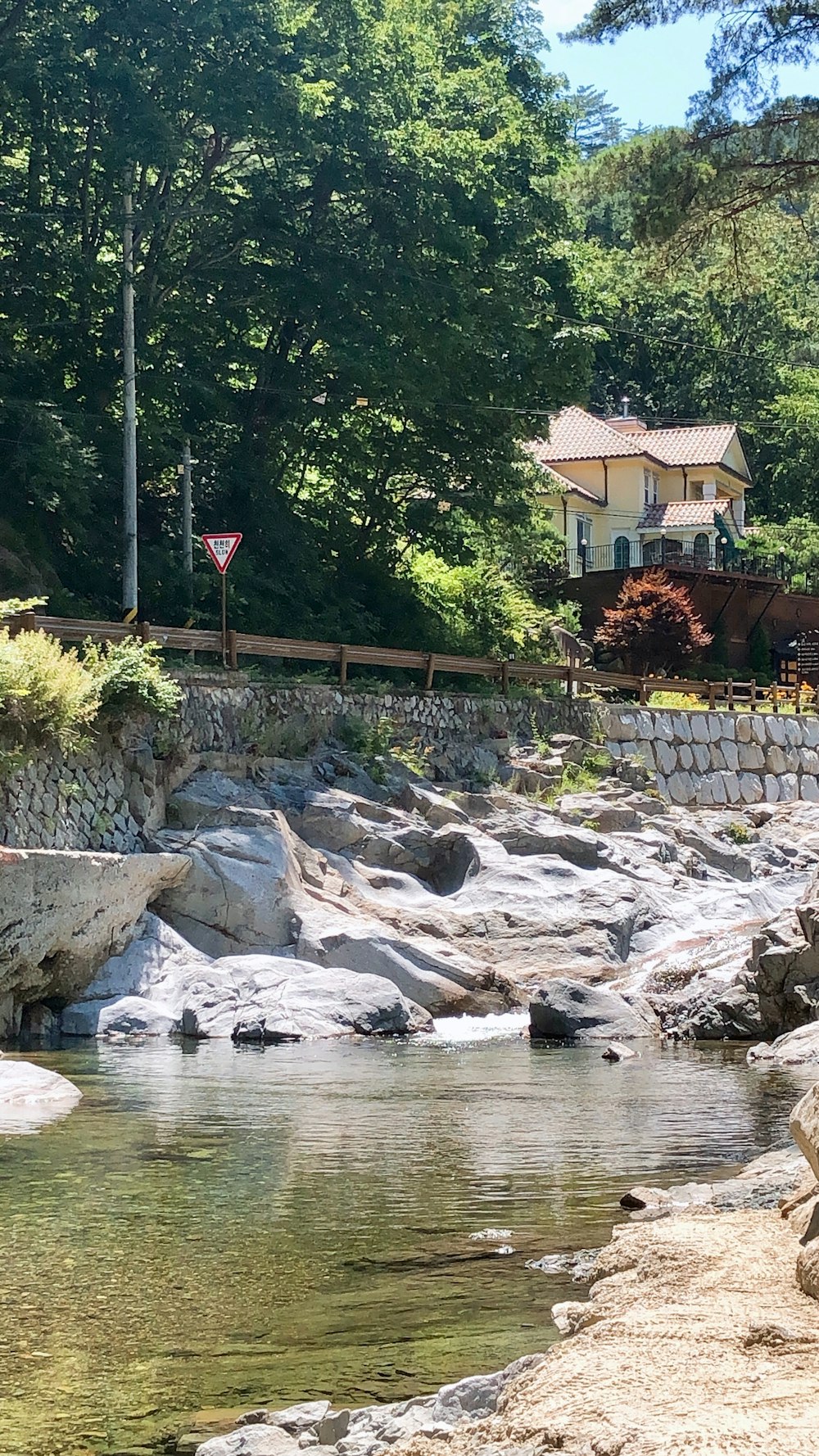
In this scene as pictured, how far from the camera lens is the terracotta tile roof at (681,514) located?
57.1 meters

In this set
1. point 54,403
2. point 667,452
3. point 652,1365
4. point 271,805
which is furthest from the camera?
point 667,452

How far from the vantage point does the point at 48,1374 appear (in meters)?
6.27

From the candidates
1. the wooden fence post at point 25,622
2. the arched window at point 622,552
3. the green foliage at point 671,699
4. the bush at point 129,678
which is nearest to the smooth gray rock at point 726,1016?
the bush at point 129,678

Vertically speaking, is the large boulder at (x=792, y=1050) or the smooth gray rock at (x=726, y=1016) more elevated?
the large boulder at (x=792, y=1050)

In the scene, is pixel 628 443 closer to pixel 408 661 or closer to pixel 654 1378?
pixel 408 661

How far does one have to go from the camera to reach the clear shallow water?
6.32 meters

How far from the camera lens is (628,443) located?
5878 centimetres

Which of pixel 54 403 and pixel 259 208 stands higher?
pixel 259 208

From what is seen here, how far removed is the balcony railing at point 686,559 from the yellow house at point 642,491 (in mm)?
56

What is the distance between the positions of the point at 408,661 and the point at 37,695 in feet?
34.9

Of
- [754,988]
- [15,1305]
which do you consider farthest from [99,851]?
[15,1305]

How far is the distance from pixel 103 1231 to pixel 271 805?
47.5ft

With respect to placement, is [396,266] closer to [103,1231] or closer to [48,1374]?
[103,1231]

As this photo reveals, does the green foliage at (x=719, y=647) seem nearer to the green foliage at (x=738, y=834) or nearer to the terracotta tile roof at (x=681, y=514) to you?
the terracotta tile roof at (x=681, y=514)
